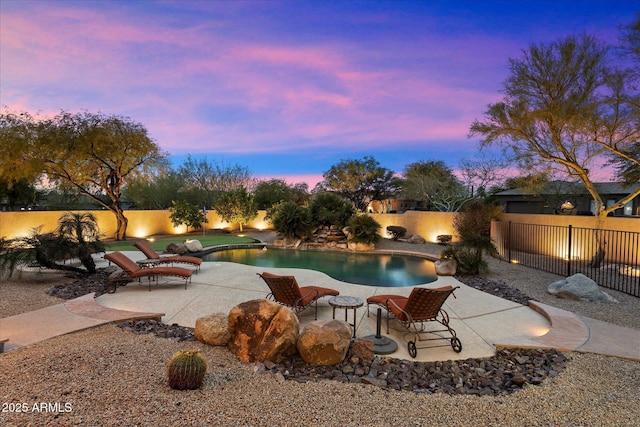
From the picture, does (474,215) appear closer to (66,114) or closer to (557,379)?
(557,379)

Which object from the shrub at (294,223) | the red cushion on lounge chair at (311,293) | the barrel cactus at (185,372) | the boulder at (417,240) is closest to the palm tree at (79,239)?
the red cushion on lounge chair at (311,293)

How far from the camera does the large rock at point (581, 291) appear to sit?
6125 mm

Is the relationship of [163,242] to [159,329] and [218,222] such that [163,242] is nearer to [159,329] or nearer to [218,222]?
[218,222]

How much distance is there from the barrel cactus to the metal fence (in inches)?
337

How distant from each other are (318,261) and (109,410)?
1031 centimetres

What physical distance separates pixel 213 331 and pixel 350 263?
339 inches

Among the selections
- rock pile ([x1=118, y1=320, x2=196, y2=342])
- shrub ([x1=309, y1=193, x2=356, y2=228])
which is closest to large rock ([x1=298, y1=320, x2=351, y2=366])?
rock pile ([x1=118, y1=320, x2=196, y2=342])

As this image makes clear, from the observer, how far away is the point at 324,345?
3.65 m

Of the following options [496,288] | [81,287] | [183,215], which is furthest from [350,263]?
[183,215]

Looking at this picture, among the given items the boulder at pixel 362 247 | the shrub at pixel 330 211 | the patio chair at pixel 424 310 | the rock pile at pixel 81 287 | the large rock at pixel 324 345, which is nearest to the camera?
the large rock at pixel 324 345

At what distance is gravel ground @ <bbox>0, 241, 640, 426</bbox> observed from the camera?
2.38m

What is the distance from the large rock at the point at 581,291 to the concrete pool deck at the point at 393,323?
1.24 metres

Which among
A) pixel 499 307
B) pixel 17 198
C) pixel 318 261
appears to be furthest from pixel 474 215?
pixel 17 198

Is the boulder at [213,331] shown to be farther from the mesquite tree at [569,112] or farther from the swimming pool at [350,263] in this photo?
the mesquite tree at [569,112]
